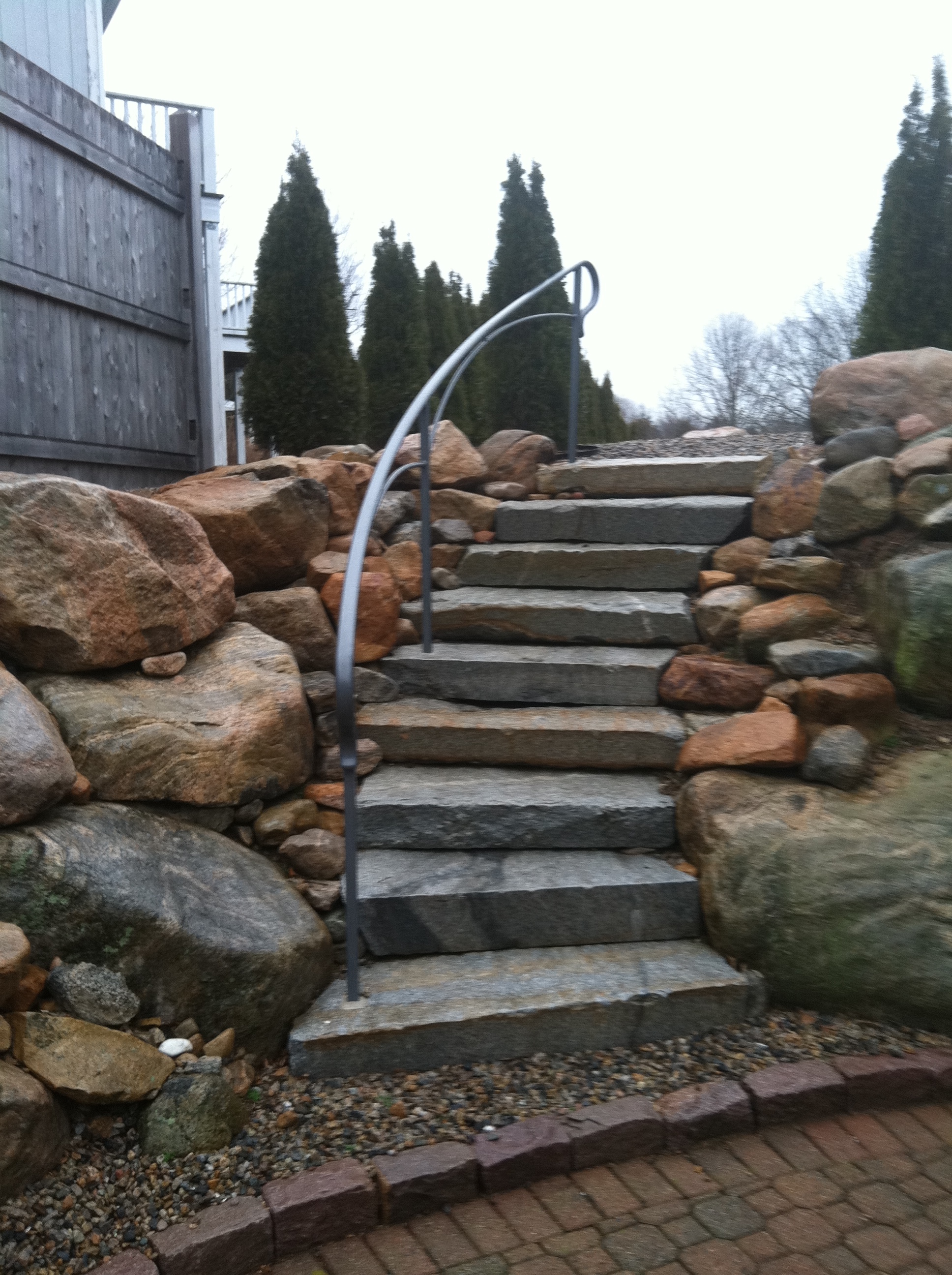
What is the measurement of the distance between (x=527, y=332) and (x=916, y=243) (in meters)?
2.36

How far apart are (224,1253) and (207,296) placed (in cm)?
529

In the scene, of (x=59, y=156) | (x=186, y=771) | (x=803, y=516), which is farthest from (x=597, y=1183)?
(x=59, y=156)

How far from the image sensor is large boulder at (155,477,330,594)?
3283 millimetres

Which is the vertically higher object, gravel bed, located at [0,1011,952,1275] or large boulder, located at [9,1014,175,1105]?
large boulder, located at [9,1014,175,1105]

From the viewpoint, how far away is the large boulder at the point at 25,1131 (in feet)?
5.73

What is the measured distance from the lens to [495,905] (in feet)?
8.33

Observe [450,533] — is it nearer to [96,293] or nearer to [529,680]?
[529,680]

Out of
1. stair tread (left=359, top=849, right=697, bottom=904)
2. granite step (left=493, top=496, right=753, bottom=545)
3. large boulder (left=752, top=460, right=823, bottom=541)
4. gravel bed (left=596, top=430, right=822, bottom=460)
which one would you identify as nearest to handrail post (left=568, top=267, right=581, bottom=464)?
gravel bed (left=596, top=430, right=822, bottom=460)

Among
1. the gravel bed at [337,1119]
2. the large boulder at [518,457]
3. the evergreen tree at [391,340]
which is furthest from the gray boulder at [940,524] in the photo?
the evergreen tree at [391,340]

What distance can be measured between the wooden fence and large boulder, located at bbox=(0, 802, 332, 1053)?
2894 millimetres

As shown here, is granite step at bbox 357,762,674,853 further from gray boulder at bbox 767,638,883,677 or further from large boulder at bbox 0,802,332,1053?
gray boulder at bbox 767,638,883,677

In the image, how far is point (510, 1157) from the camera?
6.46 feet

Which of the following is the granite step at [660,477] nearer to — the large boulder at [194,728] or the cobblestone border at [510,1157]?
the large boulder at [194,728]

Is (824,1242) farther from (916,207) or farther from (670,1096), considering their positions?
(916,207)
